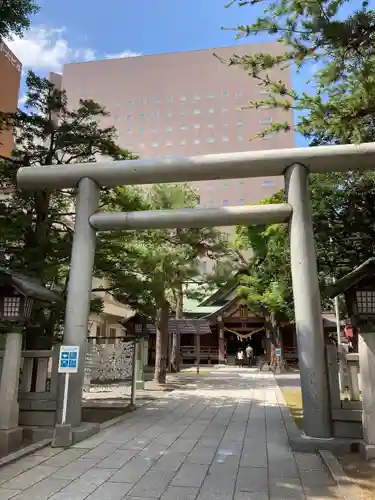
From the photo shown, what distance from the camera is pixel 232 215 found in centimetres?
753

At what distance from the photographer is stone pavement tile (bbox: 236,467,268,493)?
4363mm

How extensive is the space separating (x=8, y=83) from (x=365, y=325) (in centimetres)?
1498

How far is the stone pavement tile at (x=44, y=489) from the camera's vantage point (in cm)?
412

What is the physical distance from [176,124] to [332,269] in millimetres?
40786

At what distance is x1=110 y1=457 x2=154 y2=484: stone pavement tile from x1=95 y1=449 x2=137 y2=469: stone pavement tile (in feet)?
0.31

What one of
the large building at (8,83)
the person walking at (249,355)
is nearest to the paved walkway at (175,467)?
the large building at (8,83)

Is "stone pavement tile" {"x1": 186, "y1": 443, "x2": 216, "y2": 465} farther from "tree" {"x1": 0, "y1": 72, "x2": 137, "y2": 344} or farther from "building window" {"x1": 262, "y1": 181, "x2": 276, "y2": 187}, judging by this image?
"building window" {"x1": 262, "y1": 181, "x2": 276, "y2": 187}

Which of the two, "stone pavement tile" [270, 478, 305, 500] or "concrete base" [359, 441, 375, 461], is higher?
"concrete base" [359, 441, 375, 461]

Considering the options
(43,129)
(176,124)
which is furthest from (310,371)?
(176,124)

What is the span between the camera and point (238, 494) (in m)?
4.20

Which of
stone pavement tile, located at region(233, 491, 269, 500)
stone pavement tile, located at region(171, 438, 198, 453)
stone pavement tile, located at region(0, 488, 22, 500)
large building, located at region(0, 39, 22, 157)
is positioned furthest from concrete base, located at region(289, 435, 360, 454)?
large building, located at region(0, 39, 22, 157)

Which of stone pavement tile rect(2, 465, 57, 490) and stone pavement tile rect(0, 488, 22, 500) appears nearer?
stone pavement tile rect(0, 488, 22, 500)

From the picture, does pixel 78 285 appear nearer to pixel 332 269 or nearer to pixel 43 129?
pixel 43 129

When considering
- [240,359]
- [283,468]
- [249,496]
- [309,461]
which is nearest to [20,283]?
[249,496]
